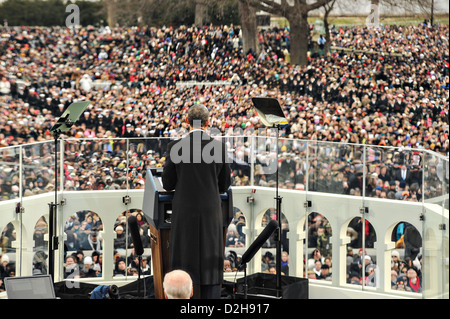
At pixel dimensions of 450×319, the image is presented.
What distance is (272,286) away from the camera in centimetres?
852

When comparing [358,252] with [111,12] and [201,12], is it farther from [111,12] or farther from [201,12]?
[111,12]

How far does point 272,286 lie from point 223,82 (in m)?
17.4

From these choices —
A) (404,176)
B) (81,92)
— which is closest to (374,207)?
(404,176)

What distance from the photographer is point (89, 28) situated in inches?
1163

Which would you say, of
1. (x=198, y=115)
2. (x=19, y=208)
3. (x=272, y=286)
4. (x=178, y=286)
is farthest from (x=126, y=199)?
(x=178, y=286)

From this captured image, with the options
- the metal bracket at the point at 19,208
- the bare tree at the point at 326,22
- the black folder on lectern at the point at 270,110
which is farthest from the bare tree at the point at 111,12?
the black folder on lectern at the point at 270,110

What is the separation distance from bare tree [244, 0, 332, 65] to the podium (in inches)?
801

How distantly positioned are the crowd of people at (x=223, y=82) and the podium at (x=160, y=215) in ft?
30.2

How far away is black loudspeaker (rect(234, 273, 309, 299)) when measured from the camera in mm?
8062

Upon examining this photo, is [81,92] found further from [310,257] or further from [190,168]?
[190,168]

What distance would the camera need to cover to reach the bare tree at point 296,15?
85.4ft

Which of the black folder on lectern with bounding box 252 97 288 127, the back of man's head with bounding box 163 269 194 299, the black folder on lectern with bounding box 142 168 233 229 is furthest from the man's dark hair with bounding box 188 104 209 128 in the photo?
the back of man's head with bounding box 163 269 194 299

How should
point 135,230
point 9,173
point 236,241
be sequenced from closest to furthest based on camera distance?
point 135,230
point 9,173
point 236,241

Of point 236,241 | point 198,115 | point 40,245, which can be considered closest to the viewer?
point 198,115
